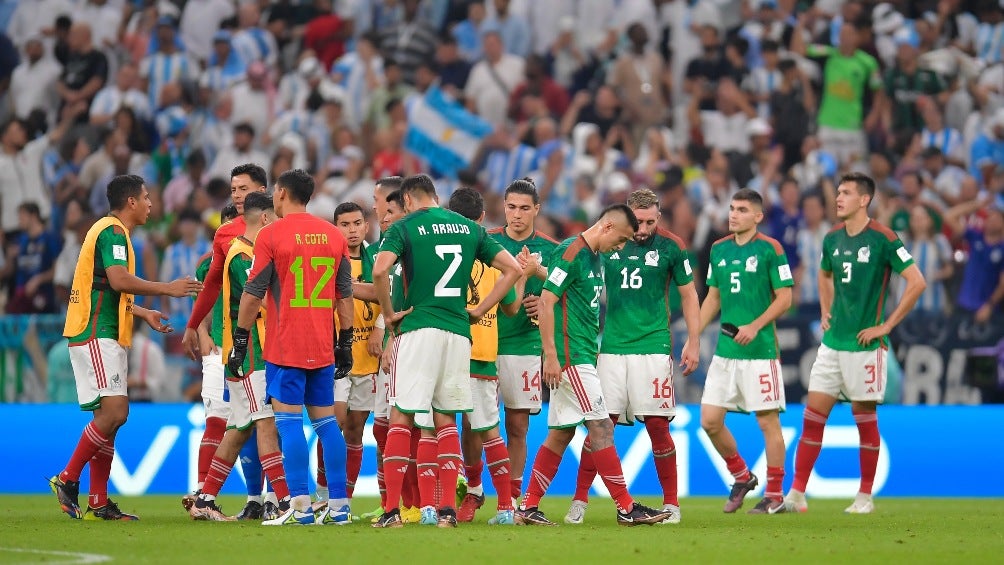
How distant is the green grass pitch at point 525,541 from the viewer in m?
8.88

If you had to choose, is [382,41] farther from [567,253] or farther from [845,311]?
[567,253]

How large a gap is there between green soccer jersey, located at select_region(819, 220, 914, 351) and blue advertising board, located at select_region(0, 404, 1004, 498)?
9.07ft

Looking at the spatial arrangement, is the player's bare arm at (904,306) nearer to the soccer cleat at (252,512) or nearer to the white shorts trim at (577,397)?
the white shorts trim at (577,397)

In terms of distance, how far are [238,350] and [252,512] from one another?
6.74 ft

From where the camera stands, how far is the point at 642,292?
12414 mm

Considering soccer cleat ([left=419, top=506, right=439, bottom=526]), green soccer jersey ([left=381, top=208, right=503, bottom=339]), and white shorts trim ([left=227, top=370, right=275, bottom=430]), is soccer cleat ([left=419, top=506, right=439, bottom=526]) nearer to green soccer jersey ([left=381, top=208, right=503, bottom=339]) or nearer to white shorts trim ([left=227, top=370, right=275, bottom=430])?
green soccer jersey ([left=381, top=208, right=503, bottom=339])

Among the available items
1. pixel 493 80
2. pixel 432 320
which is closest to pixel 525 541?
pixel 432 320

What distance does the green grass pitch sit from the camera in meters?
8.88

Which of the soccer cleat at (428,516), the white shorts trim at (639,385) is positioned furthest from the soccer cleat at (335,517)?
the white shorts trim at (639,385)

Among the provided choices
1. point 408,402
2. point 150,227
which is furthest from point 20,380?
point 408,402

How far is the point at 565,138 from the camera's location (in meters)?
22.9

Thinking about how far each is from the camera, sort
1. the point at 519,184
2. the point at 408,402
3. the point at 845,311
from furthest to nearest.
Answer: the point at 845,311 < the point at 519,184 < the point at 408,402

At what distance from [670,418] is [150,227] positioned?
11.9 metres

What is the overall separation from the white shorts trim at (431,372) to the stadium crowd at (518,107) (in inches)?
350
